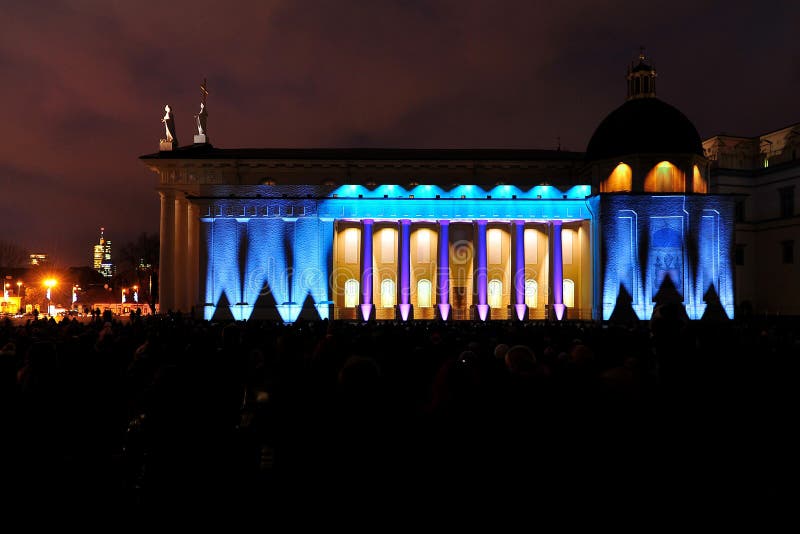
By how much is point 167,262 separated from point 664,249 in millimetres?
39438

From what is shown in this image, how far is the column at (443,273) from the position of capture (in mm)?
46156

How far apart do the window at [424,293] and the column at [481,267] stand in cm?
610

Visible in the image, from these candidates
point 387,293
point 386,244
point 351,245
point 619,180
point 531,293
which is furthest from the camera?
point 386,244

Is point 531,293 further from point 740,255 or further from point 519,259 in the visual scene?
point 740,255

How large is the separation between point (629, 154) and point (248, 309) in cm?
3237

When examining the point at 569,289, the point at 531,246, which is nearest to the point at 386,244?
the point at 531,246

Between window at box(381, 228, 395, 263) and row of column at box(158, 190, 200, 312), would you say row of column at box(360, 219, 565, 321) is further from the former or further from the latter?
row of column at box(158, 190, 200, 312)

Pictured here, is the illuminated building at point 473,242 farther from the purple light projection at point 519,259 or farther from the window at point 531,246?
the window at point 531,246

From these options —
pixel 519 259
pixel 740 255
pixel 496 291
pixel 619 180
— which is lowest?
pixel 496 291

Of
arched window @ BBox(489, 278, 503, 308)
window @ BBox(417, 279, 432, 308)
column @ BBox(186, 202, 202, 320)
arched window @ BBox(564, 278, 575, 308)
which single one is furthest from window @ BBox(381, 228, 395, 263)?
column @ BBox(186, 202, 202, 320)

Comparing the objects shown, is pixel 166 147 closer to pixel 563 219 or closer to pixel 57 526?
pixel 563 219

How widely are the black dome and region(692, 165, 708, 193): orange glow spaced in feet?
5.45

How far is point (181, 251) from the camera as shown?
50969 millimetres

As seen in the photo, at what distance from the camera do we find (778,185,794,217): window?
5369 cm
